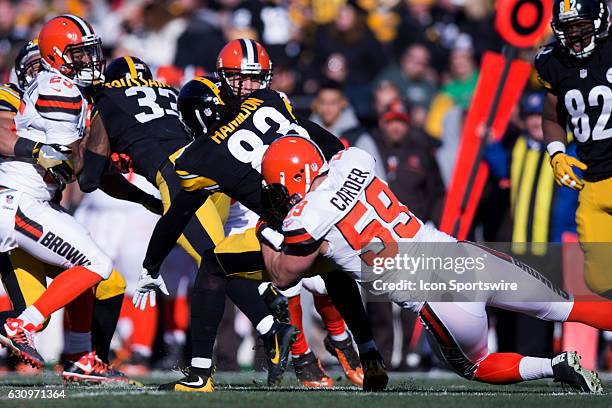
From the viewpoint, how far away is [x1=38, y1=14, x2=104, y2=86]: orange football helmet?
7.34 m

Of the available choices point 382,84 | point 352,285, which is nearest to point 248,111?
point 352,285

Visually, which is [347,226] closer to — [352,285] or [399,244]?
[399,244]

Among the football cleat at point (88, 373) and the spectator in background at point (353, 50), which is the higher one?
the spectator in background at point (353, 50)

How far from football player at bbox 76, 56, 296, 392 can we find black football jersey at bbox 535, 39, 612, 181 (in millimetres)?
2249

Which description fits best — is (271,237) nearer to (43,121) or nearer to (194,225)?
(194,225)

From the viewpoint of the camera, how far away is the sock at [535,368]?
6.07 m

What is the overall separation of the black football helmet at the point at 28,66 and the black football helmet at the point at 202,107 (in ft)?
4.00

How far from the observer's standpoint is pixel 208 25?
12773mm

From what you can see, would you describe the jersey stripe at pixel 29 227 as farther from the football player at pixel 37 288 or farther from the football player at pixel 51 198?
the football player at pixel 37 288

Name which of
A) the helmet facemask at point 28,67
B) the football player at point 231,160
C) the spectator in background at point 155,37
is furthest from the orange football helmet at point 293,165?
the spectator in background at point 155,37

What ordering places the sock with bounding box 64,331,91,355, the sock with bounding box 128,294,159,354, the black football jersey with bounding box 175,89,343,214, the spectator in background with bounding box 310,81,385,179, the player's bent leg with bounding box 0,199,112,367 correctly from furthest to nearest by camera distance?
the spectator in background with bounding box 310,81,385,179 < the sock with bounding box 128,294,159,354 < the sock with bounding box 64,331,91,355 < the player's bent leg with bounding box 0,199,112,367 < the black football jersey with bounding box 175,89,343,214

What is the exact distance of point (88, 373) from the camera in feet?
23.7

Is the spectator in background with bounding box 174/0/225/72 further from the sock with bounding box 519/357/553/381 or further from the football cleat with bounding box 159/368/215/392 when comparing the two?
the sock with bounding box 519/357/553/381

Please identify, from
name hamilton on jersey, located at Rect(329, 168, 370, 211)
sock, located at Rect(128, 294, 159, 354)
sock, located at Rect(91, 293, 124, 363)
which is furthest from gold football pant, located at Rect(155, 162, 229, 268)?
sock, located at Rect(128, 294, 159, 354)
